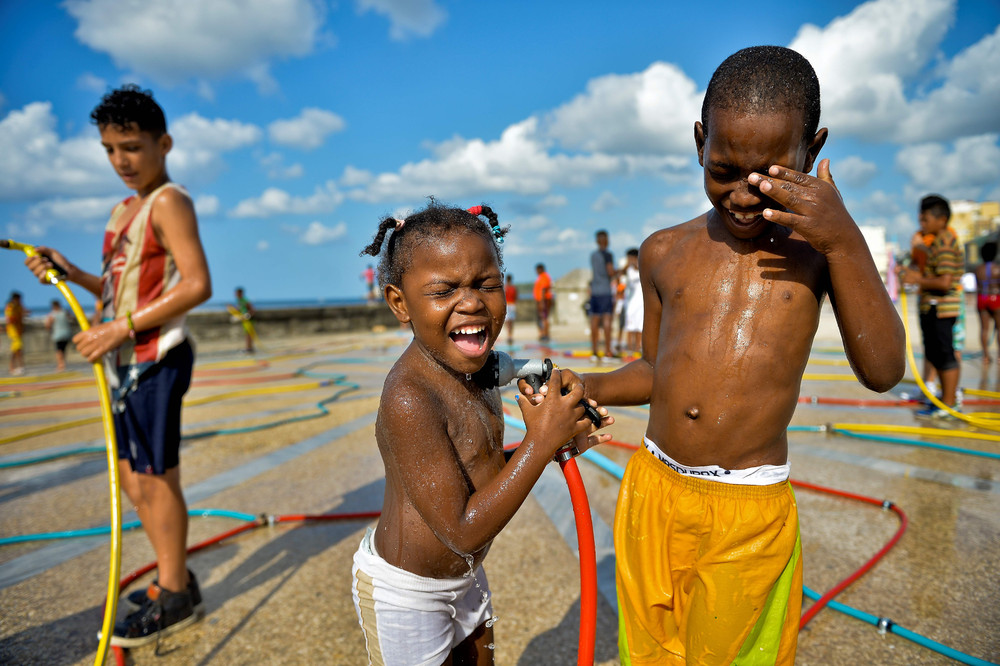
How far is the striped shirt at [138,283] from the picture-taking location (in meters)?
2.53

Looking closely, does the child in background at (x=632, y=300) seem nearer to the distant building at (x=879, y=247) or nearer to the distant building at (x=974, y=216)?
the distant building at (x=879, y=247)

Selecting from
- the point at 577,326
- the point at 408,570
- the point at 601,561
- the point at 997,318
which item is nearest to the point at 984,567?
the point at 601,561

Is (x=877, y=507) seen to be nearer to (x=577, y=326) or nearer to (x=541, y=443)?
(x=541, y=443)

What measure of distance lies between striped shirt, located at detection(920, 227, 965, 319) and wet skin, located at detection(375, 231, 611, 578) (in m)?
5.60

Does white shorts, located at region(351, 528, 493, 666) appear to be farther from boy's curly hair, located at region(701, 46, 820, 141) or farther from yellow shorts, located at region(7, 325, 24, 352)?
yellow shorts, located at region(7, 325, 24, 352)

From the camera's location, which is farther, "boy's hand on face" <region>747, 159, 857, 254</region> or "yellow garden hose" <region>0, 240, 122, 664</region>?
"yellow garden hose" <region>0, 240, 122, 664</region>

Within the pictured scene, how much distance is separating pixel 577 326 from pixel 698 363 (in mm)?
17680

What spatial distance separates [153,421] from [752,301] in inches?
94.7

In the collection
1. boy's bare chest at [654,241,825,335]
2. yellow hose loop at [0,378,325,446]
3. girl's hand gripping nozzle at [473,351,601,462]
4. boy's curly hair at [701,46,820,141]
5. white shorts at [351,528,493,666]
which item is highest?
boy's curly hair at [701,46,820,141]

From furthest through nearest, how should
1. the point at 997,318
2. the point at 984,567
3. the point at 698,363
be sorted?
the point at 997,318, the point at 984,567, the point at 698,363

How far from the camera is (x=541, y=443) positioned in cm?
134

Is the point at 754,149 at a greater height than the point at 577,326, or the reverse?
the point at 754,149

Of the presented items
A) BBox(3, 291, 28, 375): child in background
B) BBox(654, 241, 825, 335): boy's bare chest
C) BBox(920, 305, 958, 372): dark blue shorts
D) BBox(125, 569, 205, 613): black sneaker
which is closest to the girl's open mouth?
BBox(654, 241, 825, 335): boy's bare chest

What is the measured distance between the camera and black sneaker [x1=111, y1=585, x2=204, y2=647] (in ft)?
7.82
